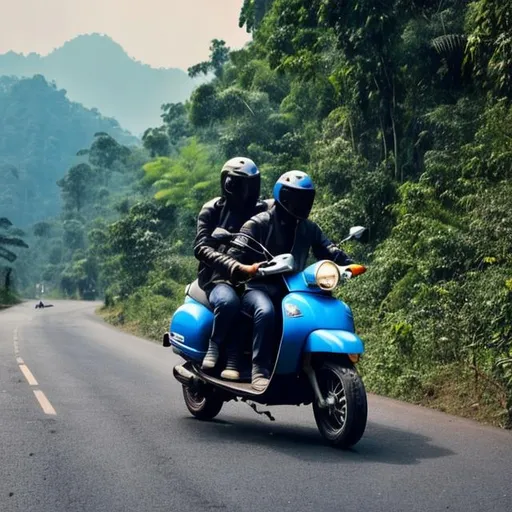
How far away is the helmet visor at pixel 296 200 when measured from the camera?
7273mm

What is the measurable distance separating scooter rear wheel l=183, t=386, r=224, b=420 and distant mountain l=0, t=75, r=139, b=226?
376ft

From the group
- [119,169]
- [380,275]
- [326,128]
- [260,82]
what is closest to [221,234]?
[380,275]

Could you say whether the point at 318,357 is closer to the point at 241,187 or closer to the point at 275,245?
the point at 275,245

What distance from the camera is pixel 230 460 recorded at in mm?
6273

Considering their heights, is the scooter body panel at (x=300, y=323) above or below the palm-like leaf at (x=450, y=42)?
below

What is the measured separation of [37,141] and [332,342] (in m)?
139

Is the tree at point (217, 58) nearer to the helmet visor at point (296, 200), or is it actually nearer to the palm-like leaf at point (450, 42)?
the palm-like leaf at point (450, 42)

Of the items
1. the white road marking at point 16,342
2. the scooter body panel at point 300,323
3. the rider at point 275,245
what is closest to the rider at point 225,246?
the rider at point 275,245

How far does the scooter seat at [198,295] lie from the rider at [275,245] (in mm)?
554

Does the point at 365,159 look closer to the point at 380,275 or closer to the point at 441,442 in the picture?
the point at 380,275

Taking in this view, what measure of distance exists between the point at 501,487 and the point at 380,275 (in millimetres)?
9916

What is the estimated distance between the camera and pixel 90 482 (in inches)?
219

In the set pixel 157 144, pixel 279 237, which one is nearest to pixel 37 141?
pixel 157 144

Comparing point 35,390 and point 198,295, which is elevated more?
point 198,295
